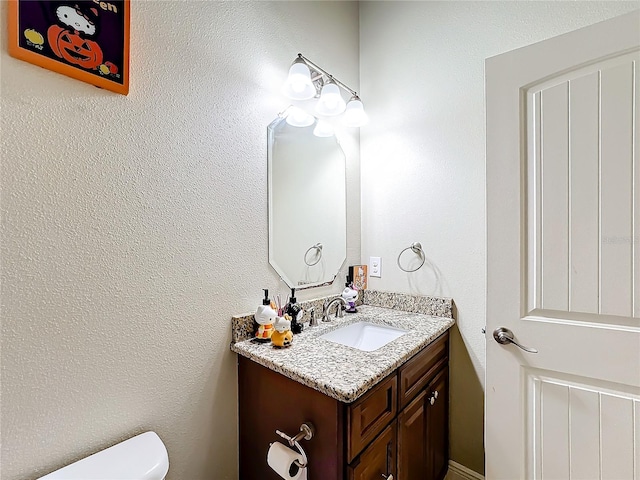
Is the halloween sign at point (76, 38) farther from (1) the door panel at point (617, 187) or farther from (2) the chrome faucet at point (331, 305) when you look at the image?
(1) the door panel at point (617, 187)

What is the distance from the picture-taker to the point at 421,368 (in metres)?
1.26

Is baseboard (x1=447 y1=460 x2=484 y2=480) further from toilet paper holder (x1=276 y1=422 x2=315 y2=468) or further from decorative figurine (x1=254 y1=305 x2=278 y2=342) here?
decorative figurine (x1=254 y1=305 x2=278 y2=342)

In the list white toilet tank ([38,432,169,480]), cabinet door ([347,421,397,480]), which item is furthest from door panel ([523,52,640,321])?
white toilet tank ([38,432,169,480])

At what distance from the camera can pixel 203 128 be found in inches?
44.0

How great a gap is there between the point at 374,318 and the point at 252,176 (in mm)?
972

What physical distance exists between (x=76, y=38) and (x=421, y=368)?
1.63 meters

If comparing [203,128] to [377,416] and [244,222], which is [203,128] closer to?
[244,222]

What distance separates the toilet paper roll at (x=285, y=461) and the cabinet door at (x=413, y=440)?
41cm

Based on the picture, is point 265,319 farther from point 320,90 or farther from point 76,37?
point 320,90

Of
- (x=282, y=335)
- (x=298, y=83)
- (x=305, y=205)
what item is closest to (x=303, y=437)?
(x=282, y=335)

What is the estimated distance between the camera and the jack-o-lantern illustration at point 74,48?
2.55 feet

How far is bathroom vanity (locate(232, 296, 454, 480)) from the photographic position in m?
0.87

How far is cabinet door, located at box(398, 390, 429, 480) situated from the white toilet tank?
80 cm

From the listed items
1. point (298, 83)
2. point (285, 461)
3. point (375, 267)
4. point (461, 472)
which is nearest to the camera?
point (285, 461)
